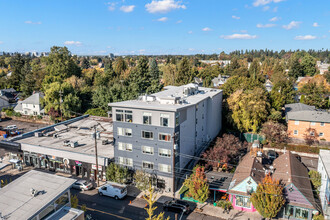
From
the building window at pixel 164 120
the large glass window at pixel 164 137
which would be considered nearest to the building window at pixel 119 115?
the building window at pixel 164 120

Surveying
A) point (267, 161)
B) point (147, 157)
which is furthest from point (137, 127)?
point (267, 161)

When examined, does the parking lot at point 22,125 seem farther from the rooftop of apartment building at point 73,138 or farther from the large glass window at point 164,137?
the large glass window at point 164,137

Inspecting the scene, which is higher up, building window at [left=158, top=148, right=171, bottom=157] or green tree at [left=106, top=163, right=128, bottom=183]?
building window at [left=158, top=148, right=171, bottom=157]

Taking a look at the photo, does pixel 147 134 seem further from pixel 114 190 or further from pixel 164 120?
pixel 114 190

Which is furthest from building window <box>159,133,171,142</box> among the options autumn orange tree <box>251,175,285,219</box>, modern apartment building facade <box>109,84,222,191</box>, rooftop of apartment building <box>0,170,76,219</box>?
rooftop of apartment building <box>0,170,76,219</box>

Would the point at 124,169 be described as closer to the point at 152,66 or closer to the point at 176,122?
the point at 176,122

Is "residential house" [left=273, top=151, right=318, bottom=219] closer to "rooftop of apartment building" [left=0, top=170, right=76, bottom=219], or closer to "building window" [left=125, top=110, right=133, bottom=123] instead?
"building window" [left=125, top=110, right=133, bottom=123]

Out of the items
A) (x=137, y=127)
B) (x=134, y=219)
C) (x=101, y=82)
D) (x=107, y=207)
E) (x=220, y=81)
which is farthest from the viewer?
(x=220, y=81)
